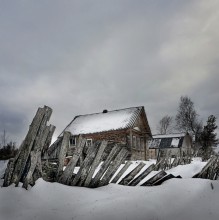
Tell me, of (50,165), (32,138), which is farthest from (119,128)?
(32,138)

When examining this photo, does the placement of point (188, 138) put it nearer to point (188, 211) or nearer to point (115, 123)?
point (115, 123)

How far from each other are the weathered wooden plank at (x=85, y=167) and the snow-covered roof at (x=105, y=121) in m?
20.7

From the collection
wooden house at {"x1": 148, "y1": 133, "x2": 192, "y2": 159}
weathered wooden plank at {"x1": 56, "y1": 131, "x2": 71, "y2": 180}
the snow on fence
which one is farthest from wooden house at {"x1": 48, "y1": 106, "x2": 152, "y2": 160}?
weathered wooden plank at {"x1": 56, "y1": 131, "x2": 71, "y2": 180}

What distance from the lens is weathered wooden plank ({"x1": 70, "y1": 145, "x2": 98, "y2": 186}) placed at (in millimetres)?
5191

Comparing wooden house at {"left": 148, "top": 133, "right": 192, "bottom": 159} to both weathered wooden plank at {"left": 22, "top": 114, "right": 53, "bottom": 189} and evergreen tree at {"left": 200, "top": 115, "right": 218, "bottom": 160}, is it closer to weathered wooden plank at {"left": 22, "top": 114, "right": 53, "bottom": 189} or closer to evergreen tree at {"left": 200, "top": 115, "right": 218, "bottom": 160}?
evergreen tree at {"left": 200, "top": 115, "right": 218, "bottom": 160}

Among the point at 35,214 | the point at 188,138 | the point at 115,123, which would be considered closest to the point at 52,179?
the point at 35,214

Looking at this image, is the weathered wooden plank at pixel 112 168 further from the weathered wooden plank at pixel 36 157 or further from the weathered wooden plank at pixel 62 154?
the weathered wooden plank at pixel 36 157

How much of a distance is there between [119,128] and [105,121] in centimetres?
260

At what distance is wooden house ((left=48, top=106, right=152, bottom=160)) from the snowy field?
2011 cm

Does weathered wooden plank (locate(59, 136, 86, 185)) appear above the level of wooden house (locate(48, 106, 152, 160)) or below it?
below

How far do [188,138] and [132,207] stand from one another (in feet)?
152

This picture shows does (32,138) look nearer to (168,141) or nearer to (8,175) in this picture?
(8,175)

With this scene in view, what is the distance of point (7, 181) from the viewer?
191 inches

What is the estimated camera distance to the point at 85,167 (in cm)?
532
